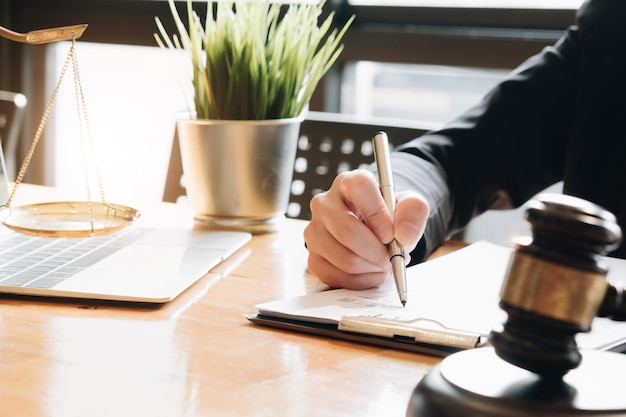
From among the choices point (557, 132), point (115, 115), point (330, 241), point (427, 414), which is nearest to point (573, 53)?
point (557, 132)

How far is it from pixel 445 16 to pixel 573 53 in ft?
2.72

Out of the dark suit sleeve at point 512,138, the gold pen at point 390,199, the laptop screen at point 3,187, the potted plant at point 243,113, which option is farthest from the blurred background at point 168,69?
the gold pen at point 390,199

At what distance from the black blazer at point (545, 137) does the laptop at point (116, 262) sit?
348mm

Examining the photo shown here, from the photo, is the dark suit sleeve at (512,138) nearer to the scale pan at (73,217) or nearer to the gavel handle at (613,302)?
the scale pan at (73,217)

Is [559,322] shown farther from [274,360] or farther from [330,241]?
[330,241]

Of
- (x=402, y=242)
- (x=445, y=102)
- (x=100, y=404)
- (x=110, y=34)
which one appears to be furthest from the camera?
(x=110, y=34)

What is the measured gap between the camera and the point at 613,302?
468mm

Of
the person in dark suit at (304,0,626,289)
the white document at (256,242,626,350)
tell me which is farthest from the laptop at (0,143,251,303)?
the person in dark suit at (304,0,626,289)

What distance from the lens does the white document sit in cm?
72

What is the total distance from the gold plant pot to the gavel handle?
75cm

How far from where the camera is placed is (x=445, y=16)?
2.26 m

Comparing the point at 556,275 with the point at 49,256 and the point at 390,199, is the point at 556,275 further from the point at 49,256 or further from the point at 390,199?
the point at 49,256

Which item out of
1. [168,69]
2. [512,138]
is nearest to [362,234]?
[512,138]

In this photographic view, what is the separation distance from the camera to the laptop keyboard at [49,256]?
2.81 ft
